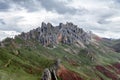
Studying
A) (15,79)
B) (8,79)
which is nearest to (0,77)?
(8,79)

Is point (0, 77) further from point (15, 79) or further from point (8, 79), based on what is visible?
point (15, 79)

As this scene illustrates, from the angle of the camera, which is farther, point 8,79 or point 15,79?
point 15,79

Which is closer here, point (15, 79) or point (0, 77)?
point (0, 77)
